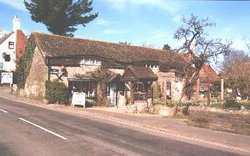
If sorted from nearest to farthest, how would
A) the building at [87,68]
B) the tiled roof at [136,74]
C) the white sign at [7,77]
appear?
1. the tiled roof at [136,74]
2. the building at [87,68]
3. the white sign at [7,77]

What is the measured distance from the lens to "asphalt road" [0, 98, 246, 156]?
11359mm

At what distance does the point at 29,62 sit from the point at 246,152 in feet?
97.2

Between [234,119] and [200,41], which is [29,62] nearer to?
[200,41]

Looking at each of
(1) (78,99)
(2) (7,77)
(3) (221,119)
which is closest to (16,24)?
(2) (7,77)

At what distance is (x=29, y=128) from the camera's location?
16.0 metres

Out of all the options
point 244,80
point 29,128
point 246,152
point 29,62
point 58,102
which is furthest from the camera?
point 29,62

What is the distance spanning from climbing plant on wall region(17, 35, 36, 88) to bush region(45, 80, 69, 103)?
252 inches

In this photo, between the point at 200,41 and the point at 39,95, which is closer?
the point at 200,41

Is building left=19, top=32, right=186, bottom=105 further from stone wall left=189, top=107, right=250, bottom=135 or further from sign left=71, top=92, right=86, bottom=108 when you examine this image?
stone wall left=189, top=107, right=250, bottom=135

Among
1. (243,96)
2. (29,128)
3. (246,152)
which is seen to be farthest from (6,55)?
(246,152)

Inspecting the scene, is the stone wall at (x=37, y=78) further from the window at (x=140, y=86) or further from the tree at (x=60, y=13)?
the tree at (x=60, y=13)

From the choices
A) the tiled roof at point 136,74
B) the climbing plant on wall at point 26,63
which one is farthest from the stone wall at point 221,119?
the climbing plant on wall at point 26,63

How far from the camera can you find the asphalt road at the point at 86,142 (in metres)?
11.4

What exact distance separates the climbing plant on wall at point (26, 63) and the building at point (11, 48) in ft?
70.5
